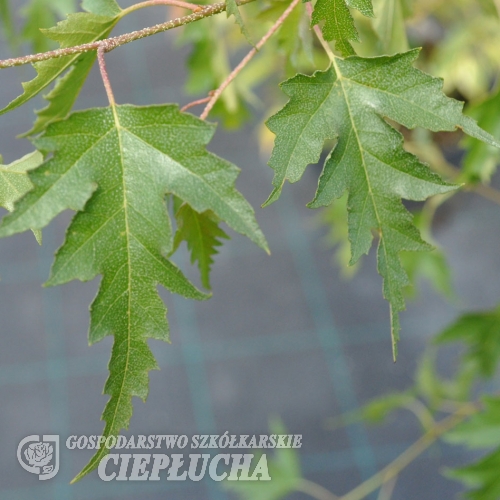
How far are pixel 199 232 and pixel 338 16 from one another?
17 centimetres

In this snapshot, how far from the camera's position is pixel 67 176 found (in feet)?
1.04

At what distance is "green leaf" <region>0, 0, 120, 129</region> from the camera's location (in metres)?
0.36


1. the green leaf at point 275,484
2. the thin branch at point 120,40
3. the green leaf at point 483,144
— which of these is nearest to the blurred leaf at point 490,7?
the green leaf at point 483,144

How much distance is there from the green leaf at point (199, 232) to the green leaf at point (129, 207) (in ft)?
0.23

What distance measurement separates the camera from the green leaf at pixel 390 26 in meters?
0.50

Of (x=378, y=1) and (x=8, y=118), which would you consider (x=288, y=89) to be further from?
(x=8, y=118)

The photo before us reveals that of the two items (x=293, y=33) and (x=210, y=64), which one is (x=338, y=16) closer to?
(x=293, y=33)

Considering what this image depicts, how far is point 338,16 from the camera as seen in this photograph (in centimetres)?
34

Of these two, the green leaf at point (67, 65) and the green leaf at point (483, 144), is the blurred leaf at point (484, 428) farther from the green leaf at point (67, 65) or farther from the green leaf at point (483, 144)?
the green leaf at point (67, 65)

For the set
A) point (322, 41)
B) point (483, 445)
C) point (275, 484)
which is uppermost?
point (322, 41)

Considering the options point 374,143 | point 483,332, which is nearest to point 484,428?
point 483,332

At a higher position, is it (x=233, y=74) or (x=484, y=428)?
(x=233, y=74)

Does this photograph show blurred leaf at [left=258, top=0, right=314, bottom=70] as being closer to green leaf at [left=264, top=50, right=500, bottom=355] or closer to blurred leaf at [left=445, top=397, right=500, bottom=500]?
green leaf at [left=264, top=50, right=500, bottom=355]

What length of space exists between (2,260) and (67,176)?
51.0 inches
